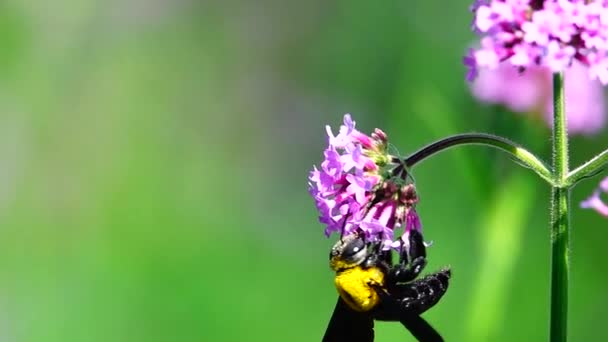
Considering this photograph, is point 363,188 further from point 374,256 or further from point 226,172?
point 226,172

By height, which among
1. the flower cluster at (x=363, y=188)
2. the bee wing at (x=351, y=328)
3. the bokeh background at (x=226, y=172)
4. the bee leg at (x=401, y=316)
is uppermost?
the bokeh background at (x=226, y=172)

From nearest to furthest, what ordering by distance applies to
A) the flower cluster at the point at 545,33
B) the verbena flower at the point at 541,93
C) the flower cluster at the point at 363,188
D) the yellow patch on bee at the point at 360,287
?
the flower cluster at the point at 545,33 → the flower cluster at the point at 363,188 → the yellow patch on bee at the point at 360,287 → the verbena flower at the point at 541,93

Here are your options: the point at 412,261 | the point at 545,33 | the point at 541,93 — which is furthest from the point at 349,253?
the point at 541,93

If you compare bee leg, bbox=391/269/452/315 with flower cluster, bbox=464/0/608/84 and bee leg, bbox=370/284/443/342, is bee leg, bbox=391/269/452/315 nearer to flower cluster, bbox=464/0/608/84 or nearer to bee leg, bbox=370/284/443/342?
bee leg, bbox=370/284/443/342

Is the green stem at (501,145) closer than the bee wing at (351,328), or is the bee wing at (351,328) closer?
the green stem at (501,145)

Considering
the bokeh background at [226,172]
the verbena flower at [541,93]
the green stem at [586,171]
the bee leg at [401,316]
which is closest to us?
the green stem at [586,171]

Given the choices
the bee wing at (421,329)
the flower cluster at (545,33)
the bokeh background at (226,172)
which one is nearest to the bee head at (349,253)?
the bee wing at (421,329)

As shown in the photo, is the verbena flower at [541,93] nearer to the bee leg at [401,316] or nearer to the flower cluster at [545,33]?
the bee leg at [401,316]
